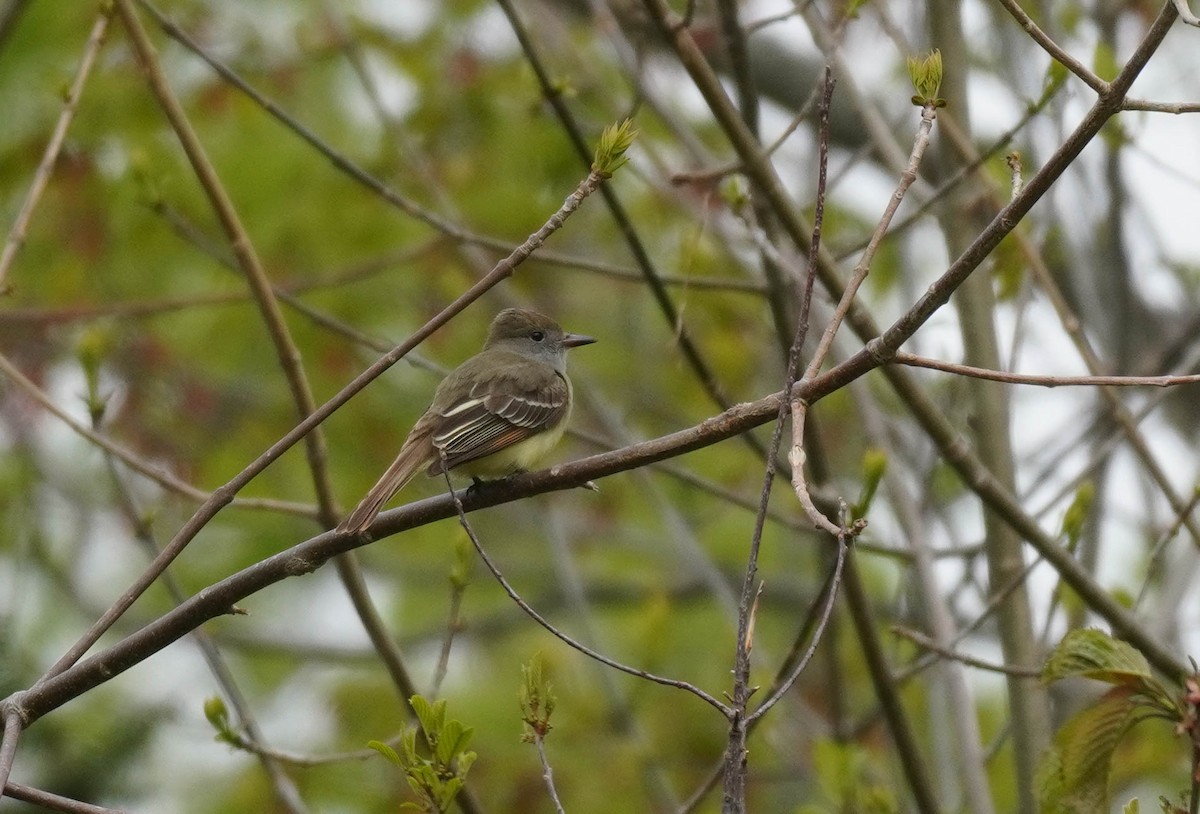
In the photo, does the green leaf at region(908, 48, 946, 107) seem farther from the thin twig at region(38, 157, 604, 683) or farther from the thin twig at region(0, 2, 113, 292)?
the thin twig at region(0, 2, 113, 292)

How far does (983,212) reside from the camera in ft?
18.6

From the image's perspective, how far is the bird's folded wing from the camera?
5043 millimetres

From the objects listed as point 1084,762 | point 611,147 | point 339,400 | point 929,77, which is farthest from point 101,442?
point 1084,762

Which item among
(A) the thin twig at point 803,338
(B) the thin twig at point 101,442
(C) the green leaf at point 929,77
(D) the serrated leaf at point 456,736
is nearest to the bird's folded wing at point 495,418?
(B) the thin twig at point 101,442

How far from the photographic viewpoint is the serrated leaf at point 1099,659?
3.20 metres

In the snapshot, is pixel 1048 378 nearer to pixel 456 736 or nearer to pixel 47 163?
pixel 456 736

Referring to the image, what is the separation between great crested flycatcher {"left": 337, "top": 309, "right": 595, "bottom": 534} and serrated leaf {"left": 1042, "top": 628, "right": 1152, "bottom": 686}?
6.74 feet

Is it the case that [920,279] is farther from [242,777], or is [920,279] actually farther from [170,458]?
[242,777]


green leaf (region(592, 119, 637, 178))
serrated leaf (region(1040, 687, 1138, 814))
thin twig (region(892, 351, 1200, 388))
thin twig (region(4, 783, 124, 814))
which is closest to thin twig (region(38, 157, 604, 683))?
green leaf (region(592, 119, 637, 178))

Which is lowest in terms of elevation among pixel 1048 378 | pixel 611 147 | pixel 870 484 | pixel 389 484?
pixel 1048 378

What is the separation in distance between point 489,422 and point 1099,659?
2.55 metres

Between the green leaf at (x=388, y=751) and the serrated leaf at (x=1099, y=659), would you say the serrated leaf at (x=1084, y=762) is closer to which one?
the serrated leaf at (x=1099, y=659)

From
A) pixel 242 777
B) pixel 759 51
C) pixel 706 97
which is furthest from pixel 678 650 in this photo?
pixel 706 97

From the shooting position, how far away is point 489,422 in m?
5.22
